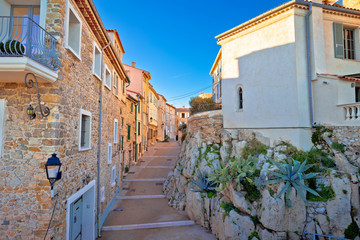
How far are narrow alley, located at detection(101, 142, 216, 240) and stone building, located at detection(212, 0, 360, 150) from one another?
713 cm

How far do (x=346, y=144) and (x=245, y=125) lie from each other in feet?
16.2

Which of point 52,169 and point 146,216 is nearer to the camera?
point 52,169

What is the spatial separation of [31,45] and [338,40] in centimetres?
1411

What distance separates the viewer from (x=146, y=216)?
485 inches

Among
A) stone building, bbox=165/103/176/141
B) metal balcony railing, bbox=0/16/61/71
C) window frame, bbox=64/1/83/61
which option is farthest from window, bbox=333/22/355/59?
stone building, bbox=165/103/176/141

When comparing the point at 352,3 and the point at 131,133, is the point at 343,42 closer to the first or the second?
the point at 352,3

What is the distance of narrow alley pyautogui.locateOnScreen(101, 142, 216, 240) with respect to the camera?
10.3 metres

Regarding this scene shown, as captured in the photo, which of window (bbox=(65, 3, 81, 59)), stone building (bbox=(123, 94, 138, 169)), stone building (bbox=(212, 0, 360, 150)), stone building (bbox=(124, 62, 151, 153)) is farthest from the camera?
stone building (bbox=(124, 62, 151, 153))

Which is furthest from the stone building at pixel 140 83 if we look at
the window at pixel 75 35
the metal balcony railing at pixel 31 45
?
the metal balcony railing at pixel 31 45

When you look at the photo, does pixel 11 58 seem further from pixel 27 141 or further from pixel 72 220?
pixel 72 220

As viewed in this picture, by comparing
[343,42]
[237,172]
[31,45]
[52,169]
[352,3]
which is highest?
[352,3]

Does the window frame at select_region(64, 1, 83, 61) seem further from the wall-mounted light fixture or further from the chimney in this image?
the chimney

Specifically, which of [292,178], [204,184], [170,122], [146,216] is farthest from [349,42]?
[170,122]

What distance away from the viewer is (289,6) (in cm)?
1030
